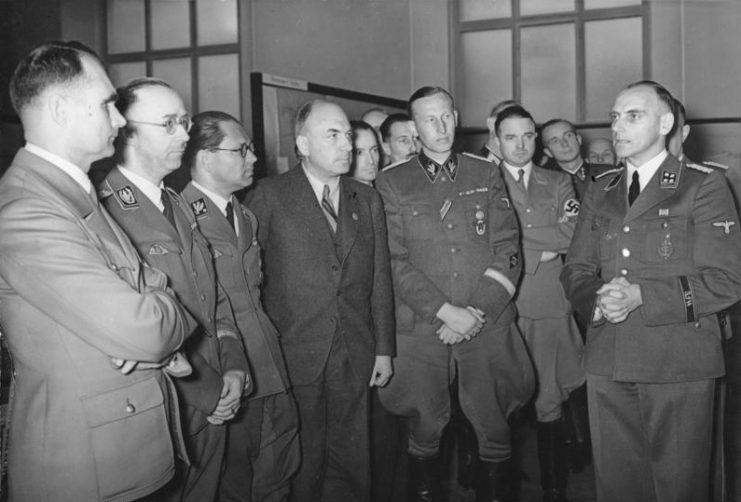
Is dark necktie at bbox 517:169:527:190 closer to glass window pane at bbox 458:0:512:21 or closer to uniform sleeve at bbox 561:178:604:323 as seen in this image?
uniform sleeve at bbox 561:178:604:323

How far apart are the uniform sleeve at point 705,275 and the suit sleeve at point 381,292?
1000 millimetres

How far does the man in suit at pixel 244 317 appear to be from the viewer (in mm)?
2434

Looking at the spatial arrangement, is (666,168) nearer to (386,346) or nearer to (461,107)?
(386,346)

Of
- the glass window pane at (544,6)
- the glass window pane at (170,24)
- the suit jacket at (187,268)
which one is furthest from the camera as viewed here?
the glass window pane at (170,24)

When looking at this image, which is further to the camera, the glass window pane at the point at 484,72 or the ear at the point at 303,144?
the glass window pane at the point at 484,72

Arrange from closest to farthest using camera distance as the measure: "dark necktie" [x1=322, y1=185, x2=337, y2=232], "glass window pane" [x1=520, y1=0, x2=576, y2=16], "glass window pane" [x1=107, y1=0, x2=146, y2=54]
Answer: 1. "dark necktie" [x1=322, y1=185, x2=337, y2=232]
2. "glass window pane" [x1=520, y1=0, x2=576, y2=16]
3. "glass window pane" [x1=107, y1=0, x2=146, y2=54]

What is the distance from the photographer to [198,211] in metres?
2.44

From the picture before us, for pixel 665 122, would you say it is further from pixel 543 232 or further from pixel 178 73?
pixel 178 73

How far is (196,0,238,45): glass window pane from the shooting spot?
7.79 meters

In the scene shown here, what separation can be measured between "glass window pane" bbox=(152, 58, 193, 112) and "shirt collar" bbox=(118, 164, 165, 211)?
6322mm

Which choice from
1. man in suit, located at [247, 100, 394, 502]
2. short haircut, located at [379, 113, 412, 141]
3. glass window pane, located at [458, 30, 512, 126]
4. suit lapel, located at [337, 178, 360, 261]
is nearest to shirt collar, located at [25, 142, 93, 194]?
man in suit, located at [247, 100, 394, 502]

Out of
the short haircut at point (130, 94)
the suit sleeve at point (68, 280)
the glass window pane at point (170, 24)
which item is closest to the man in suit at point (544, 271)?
the short haircut at point (130, 94)

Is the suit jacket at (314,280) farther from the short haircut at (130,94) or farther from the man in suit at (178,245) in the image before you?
the short haircut at (130,94)

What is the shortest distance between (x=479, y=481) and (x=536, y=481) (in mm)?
423
